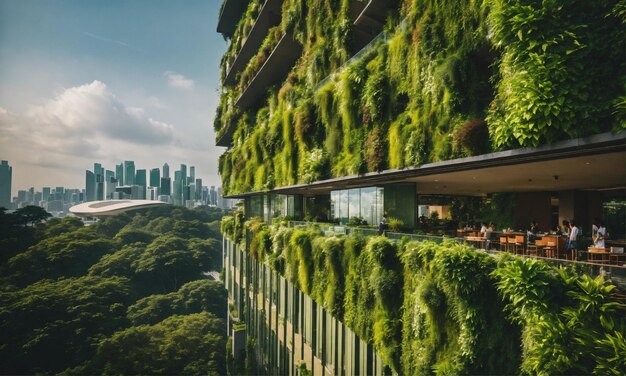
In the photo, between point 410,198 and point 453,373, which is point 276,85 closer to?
point 410,198

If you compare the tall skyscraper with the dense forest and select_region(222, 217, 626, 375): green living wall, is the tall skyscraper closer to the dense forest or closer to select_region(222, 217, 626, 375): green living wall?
the dense forest

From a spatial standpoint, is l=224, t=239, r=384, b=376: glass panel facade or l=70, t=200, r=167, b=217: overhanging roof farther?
l=70, t=200, r=167, b=217: overhanging roof

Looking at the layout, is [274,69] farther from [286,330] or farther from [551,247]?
[551,247]

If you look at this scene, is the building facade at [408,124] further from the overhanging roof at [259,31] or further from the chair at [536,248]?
the chair at [536,248]

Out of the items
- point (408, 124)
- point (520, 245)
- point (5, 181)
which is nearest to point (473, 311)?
point (408, 124)

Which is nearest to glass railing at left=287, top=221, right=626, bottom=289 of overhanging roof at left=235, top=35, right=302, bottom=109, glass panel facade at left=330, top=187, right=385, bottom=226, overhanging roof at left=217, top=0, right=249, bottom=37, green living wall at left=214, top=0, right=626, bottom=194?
green living wall at left=214, top=0, right=626, bottom=194

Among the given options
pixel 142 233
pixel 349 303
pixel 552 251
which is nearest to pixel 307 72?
pixel 349 303
